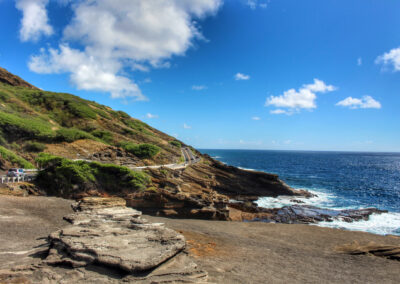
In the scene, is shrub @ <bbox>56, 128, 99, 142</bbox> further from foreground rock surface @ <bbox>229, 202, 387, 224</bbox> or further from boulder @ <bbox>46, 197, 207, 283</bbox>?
boulder @ <bbox>46, 197, 207, 283</bbox>

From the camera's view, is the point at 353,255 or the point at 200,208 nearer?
the point at 353,255

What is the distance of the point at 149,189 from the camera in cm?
2427

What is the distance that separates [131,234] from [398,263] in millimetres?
15250

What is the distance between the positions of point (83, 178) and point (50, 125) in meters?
25.0

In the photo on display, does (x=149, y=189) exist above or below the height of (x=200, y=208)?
above

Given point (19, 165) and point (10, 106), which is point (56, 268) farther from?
point (10, 106)

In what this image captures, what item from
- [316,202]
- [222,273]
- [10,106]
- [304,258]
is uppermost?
[10,106]

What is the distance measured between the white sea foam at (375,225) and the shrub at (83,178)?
22459 mm

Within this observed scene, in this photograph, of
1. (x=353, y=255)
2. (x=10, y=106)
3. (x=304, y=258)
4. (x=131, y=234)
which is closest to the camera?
(x=131, y=234)

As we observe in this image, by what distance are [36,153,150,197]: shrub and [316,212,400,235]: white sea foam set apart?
73.7 ft

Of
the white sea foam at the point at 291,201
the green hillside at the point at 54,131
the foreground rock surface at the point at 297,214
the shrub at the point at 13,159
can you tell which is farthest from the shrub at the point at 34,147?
the white sea foam at the point at 291,201

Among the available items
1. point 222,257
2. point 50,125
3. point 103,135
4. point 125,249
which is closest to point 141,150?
point 103,135

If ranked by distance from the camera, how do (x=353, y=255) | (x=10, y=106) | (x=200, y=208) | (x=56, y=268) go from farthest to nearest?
1. (x=10, y=106)
2. (x=200, y=208)
3. (x=353, y=255)
4. (x=56, y=268)

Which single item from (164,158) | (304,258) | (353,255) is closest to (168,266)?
(304,258)
